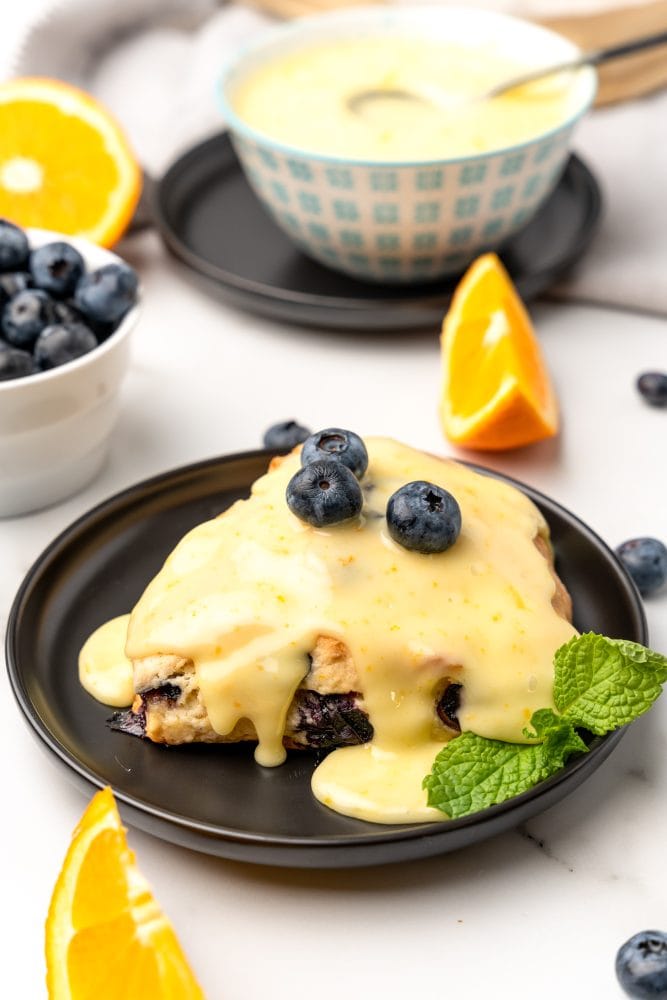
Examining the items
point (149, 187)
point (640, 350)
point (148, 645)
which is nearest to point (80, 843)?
point (148, 645)

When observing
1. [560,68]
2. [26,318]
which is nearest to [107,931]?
[26,318]

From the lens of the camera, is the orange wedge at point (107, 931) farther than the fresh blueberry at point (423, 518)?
No

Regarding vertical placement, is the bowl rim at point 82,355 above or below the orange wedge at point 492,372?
above

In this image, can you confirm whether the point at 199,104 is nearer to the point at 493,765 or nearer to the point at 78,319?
the point at 78,319

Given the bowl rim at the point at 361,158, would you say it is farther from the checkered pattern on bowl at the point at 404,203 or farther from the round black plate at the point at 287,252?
the round black plate at the point at 287,252

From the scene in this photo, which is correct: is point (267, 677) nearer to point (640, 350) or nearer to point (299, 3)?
point (640, 350)

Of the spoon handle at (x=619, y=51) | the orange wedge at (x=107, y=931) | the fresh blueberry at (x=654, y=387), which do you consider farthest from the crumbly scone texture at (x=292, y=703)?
the spoon handle at (x=619, y=51)

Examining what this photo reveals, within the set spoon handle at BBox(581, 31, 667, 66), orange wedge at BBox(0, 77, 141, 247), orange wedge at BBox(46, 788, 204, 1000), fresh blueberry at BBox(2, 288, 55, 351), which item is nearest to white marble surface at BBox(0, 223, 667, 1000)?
orange wedge at BBox(46, 788, 204, 1000)

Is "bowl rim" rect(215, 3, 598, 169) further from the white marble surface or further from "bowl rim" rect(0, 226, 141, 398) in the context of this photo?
the white marble surface
